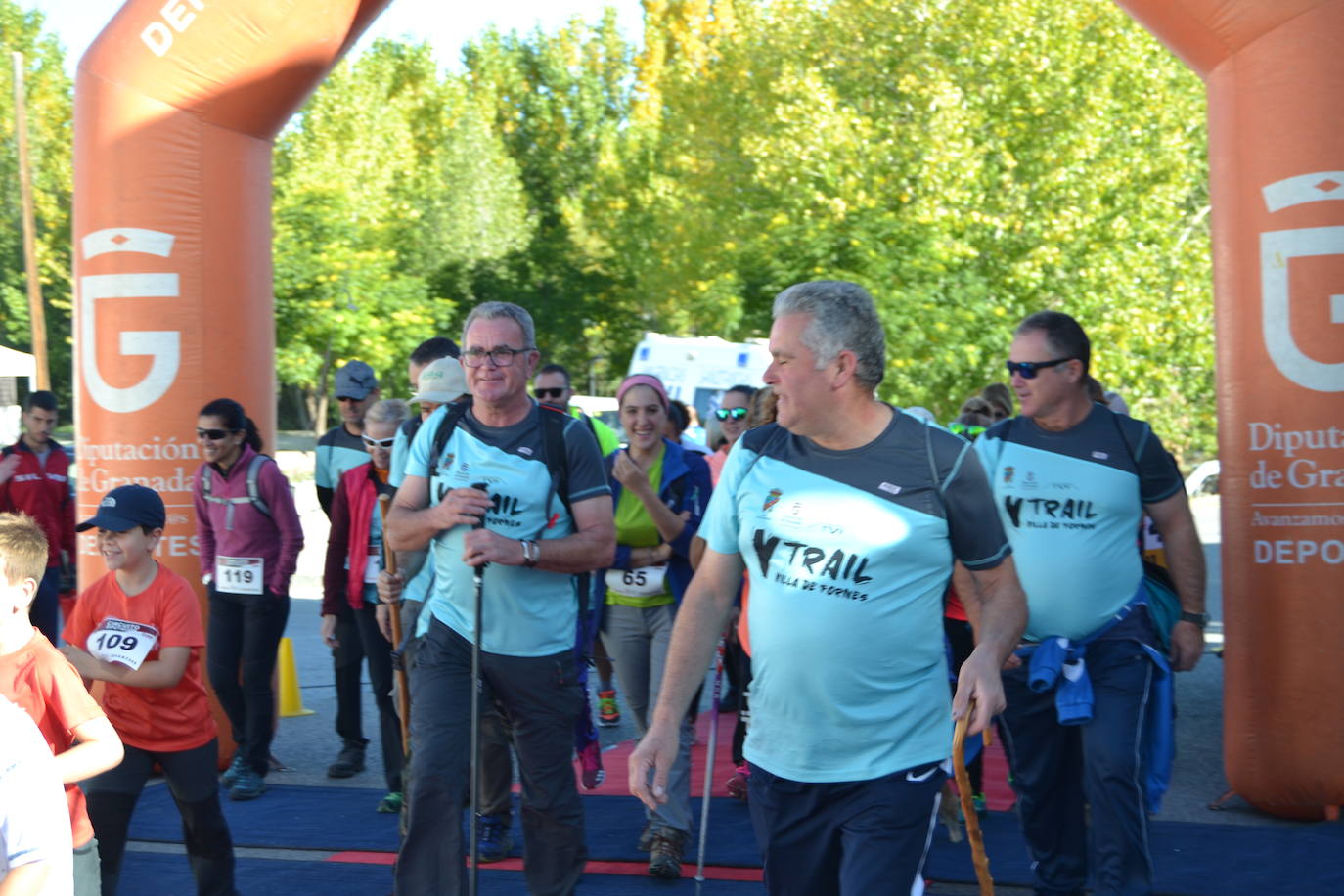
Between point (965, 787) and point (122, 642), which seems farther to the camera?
point (122, 642)

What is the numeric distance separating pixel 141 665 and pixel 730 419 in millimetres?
5011

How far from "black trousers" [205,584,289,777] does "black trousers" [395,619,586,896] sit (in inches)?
105

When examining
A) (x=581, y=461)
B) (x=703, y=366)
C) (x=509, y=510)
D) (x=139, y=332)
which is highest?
(x=703, y=366)

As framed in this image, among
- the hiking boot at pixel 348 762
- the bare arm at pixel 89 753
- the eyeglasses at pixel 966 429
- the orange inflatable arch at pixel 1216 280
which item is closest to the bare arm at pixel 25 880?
the bare arm at pixel 89 753

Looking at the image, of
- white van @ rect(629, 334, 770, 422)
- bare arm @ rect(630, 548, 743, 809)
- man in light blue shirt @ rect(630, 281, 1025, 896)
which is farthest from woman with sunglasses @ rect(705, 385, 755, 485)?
white van @ rect(629, 334, 770, 422)

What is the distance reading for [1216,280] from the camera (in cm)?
636

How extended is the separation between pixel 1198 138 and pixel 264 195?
2122 cm

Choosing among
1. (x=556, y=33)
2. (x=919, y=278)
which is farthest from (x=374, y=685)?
(x=556, y=33)

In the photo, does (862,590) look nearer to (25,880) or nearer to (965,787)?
(965,787)

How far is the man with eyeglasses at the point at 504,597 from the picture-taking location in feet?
14.9

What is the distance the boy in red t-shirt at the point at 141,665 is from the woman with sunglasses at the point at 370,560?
6.48ft

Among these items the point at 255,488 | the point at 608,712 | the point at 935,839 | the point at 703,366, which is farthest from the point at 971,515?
the point at 703,366

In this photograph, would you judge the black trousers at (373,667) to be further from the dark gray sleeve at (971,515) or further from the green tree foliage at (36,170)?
the green tree foliage at (36,170)

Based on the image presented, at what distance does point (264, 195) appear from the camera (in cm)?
786
